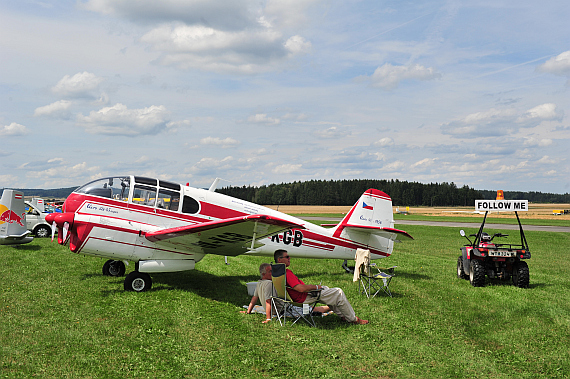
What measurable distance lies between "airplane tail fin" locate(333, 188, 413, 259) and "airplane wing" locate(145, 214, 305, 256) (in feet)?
12.8

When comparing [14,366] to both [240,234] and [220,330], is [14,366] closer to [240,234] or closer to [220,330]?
[220,330]

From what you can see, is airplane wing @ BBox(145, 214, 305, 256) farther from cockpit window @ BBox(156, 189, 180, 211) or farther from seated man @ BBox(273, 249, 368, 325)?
cockpit window @ BBox(156, 189, 180, 211)

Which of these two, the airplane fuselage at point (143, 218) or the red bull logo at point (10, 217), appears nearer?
the airplane fuselage at point (143, 218)

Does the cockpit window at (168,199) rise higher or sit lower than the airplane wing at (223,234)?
higher

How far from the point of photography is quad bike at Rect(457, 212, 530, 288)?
33.7 ft

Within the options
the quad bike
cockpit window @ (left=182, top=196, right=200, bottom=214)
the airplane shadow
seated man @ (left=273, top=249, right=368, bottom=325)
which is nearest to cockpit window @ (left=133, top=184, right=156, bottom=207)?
cockpit window @ (left=182, top=196, right=200, bottom=214)

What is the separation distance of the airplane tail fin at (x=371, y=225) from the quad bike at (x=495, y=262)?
208cm

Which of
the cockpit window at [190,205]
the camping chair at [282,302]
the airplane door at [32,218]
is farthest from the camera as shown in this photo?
the airplane door at [32,218]

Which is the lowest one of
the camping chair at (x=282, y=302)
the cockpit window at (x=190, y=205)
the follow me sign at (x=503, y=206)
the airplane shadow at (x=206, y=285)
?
the airplane shadow at (x=206, y=285)

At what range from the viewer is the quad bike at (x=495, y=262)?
10.3m

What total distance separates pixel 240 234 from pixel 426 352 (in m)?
4.16

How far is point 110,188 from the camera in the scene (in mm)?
9133

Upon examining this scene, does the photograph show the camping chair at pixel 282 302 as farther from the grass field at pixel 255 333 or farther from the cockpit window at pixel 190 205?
the cockpit window at pixel 190 205

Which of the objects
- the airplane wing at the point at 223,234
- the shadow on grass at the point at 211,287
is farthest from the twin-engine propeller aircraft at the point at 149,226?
the shadow on grass at the point at 211,287
